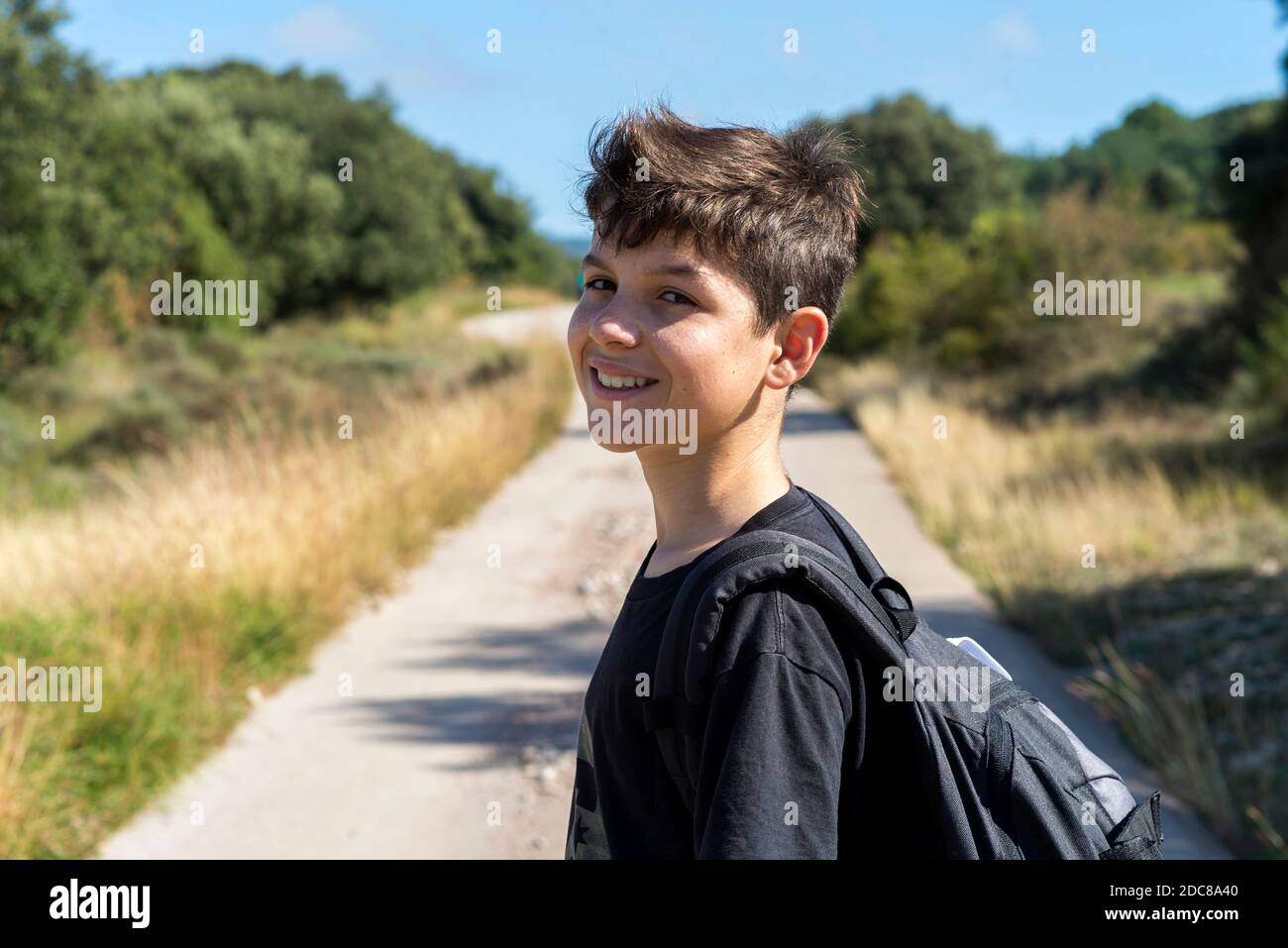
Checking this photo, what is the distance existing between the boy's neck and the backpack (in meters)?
0.14

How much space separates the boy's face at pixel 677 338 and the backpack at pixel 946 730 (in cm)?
21

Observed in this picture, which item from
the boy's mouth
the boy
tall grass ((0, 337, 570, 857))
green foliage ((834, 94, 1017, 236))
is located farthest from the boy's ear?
green foliage ((834, 94, 1017, 236))

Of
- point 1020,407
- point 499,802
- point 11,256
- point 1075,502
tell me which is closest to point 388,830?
point 499,802

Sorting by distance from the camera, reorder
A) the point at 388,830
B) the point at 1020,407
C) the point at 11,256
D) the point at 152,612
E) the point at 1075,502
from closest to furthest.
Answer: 1. the point at 388,830
2. the point at 152,612
3. the point at 1075,502
4. the point at 11,256
5. the point at 1020,407

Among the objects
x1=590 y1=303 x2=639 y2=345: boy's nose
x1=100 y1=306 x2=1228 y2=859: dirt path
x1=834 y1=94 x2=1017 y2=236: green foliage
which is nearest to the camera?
x1=590 y1=303 x2=639 y2=345: boy's nose

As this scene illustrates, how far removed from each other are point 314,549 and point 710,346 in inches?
266

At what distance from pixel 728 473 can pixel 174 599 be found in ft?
17.9

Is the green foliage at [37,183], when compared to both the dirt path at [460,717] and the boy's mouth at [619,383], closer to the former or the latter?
the dirt path at [460,717]

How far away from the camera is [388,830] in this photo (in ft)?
16.2

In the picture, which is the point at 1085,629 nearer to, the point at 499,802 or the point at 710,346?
the point at 499,802

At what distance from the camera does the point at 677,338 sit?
60.4 inches

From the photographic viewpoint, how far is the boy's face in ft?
5.05

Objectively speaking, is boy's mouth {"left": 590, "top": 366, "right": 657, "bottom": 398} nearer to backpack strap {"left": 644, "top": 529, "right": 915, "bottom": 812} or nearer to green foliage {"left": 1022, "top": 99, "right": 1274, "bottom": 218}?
backpack strap {"left": 644, "top": 529, "right": 915, "bottom": 812}

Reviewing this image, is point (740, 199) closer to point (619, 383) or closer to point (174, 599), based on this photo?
point (619, 383)
